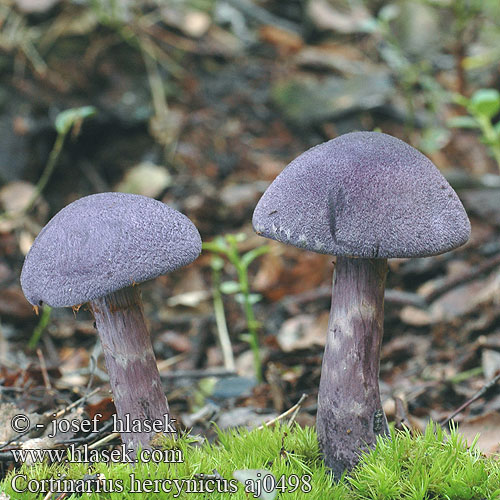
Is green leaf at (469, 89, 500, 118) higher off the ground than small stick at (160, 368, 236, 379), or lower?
higher

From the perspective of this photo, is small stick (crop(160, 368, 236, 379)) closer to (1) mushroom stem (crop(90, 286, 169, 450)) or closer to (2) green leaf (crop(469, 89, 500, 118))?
(1) mushroom stem (crop(90, 286, 169, 450))

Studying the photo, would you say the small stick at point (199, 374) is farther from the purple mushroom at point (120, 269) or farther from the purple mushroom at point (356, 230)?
the purple mushroom at point (356, 230)

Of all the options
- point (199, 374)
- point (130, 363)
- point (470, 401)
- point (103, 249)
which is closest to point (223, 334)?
point (199, 374)

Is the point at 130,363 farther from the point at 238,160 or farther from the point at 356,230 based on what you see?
the point at 238,160

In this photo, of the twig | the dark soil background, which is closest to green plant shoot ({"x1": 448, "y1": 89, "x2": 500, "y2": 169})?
the dark soil background

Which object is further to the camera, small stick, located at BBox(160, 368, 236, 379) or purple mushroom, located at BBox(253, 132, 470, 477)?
small stick, located at BBox(160, 368, 236, 379)
